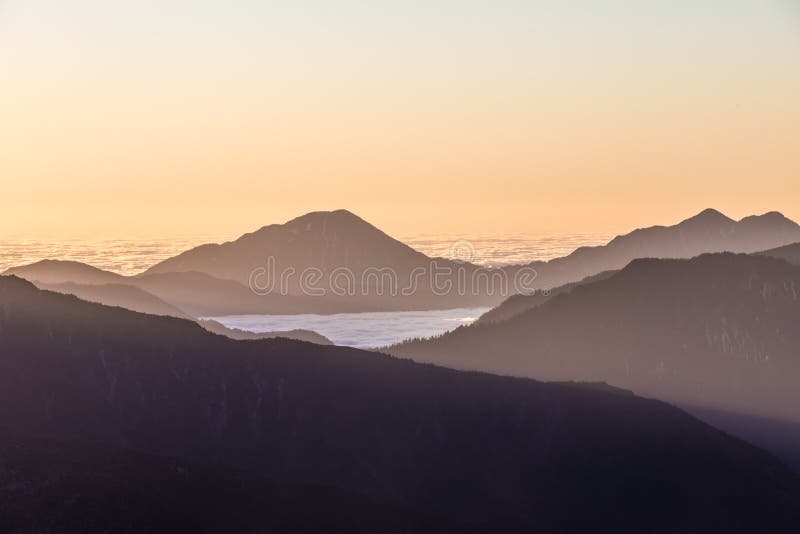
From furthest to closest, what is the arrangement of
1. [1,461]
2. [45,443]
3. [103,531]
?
[45,443]
[1,461]
[103,531]

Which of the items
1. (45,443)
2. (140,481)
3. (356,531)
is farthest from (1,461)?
(356,531)

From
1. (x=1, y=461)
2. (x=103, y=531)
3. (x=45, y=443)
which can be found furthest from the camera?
(x=45, y=443)

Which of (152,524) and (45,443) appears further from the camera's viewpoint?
(45,443)

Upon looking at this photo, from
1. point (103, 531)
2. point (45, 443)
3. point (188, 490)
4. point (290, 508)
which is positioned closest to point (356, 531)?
point (290, 508)

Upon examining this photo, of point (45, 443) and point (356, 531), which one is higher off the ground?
point (45, 443)

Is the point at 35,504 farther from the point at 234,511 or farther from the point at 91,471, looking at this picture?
the point at 234,511

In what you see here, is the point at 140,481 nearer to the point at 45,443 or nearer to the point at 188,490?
the point at 188,490
